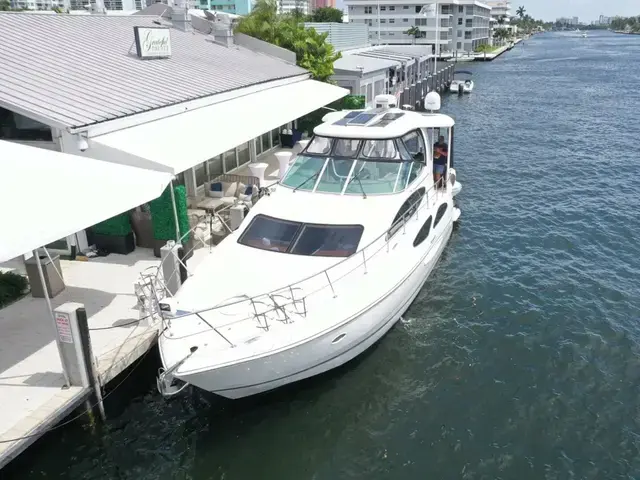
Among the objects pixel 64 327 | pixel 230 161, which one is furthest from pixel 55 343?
pixel 230 161

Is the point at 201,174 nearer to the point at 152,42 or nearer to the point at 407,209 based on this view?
the point at 152,42

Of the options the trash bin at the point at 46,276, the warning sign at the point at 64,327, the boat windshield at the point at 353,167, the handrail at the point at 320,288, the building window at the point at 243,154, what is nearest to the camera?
the warning sign at the point at 64,327

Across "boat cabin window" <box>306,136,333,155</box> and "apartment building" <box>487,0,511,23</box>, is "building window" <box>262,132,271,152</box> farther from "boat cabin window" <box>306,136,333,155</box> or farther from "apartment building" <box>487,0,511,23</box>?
"apartment building" <box>487,0,511,23</box>

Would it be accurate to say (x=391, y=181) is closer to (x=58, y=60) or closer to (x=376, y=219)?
(x=376, y=219)

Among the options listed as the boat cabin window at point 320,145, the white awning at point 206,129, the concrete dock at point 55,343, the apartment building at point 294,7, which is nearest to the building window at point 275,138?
the white awning at point 206,129

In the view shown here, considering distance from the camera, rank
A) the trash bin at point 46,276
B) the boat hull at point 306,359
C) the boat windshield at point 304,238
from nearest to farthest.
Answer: the boat hull at point 306,359
the boat windshield at point 304,238
the trash bin at point 46,276

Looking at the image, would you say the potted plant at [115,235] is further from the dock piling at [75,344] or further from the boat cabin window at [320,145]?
the dock piling at [75,344]
